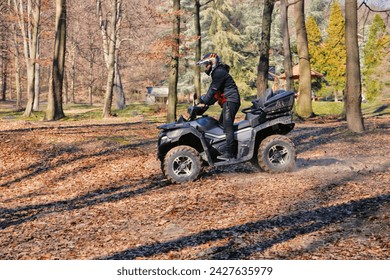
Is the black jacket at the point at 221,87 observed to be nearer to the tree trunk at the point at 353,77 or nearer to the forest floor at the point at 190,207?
the forest floor at the point at 190,207

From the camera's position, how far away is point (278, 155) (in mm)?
9195

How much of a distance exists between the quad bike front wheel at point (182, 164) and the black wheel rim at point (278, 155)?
148 cm

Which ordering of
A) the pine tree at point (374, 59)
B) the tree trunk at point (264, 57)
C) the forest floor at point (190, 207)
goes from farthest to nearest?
the pine tree at point (374, 59) < the tree trunk at point (264, 57) < the forest floor at point (190, 207)

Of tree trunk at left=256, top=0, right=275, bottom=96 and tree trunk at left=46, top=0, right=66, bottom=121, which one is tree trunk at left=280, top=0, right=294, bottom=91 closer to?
tree trunk at left=256, top=0, right=275, bottom=96

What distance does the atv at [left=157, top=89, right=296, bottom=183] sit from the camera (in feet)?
28.9

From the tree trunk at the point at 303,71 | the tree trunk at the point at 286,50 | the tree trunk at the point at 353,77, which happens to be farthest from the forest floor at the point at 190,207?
the tree trunk at the point at 303,71

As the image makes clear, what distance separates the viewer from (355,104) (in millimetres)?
14516

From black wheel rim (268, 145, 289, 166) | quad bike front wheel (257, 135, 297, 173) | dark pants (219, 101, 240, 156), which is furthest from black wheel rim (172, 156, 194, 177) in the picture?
black wheel rim (268, 145, 289, 166)

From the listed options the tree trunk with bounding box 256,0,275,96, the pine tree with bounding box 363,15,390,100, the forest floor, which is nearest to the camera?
the forest floor

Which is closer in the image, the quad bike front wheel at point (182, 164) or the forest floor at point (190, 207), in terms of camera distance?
the forest floor at point (190, 207)

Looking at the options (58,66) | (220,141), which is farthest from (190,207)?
(58,66)

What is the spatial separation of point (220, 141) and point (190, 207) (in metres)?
2.07

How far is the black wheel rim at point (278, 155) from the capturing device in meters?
9.16

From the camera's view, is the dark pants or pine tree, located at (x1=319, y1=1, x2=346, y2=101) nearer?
the dark pants
